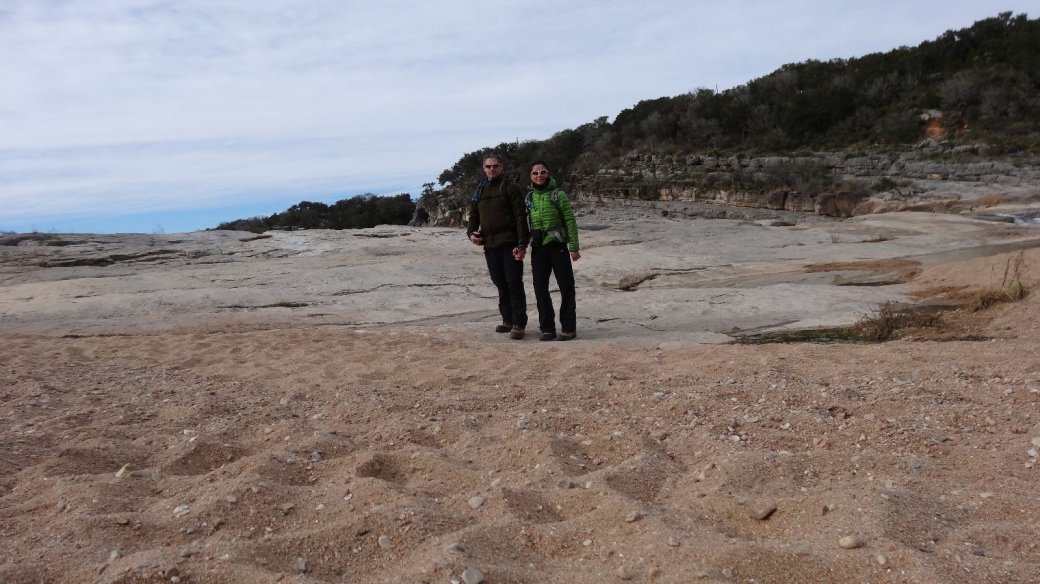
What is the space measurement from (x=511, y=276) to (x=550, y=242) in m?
0.54

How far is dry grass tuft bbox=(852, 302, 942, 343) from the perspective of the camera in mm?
5516

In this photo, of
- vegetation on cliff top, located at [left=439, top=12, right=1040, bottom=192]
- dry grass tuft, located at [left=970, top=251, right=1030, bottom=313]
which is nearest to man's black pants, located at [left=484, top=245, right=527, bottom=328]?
dry grass tuft, located at [left=970, top=251, right=1030, bottom=313]

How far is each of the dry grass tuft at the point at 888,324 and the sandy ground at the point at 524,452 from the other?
0.39m

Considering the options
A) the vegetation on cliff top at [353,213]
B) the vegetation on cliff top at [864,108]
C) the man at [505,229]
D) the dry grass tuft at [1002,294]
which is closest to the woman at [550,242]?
the man at [505,229]

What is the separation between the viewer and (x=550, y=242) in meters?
6.18

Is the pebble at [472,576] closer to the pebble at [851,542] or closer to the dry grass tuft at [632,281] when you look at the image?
the pebble at [851,542]

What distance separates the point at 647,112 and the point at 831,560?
3378 centimetres

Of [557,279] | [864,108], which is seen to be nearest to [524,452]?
[557,279]

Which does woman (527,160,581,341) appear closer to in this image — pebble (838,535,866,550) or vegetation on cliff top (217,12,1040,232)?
pebble (838,535,866,550)

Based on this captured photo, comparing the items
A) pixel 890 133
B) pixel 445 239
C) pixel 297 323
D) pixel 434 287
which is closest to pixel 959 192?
pixel 890 133

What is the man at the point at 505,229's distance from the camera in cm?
626

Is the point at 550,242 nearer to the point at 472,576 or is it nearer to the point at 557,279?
the point at 557,279

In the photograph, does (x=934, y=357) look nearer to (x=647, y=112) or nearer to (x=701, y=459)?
(x=701, y=459)

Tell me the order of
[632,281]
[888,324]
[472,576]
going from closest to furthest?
[472,576]
[888,324]
[632,281]
